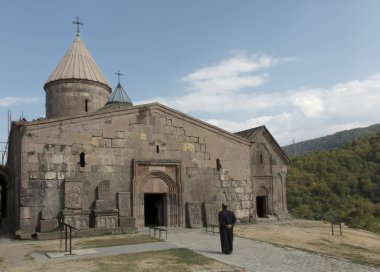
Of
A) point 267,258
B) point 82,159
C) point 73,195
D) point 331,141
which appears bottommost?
point 267,258

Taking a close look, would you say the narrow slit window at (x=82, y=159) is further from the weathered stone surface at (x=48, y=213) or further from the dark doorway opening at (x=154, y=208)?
the dark doorway opening at (x=154, y=208)

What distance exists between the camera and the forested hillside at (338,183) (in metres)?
33.9

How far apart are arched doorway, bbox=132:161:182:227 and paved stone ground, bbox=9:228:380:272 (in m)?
3.54

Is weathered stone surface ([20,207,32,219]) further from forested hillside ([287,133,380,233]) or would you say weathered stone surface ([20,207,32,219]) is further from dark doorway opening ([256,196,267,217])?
forested hillside ([287,133,380,233])

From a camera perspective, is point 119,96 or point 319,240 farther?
point 119,96

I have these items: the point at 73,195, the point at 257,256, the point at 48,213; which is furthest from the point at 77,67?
the point at 257,256

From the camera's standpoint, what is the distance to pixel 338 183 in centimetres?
3741

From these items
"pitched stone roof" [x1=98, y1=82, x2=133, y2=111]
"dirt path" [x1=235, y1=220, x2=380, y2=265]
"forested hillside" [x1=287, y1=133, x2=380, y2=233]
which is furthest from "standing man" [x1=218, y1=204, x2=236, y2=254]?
"forested hillside" [x1=287, y1=133, x2=380, y2=233]

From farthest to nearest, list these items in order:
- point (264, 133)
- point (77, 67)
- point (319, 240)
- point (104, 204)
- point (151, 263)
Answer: point (77, 67)
point (264, 133)
point (104, 204)
point (319, 240)
point (151, 263)

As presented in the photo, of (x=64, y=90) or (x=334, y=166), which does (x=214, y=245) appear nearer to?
(x=64, y=90)

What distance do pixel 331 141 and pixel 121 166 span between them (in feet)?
234

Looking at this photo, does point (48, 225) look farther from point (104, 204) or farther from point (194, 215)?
point (194, 215)

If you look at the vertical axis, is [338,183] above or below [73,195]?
Answer: below

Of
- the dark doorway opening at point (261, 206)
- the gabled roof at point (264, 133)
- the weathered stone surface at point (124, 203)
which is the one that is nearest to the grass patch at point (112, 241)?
the weathered stone surface at point (124, 203)
